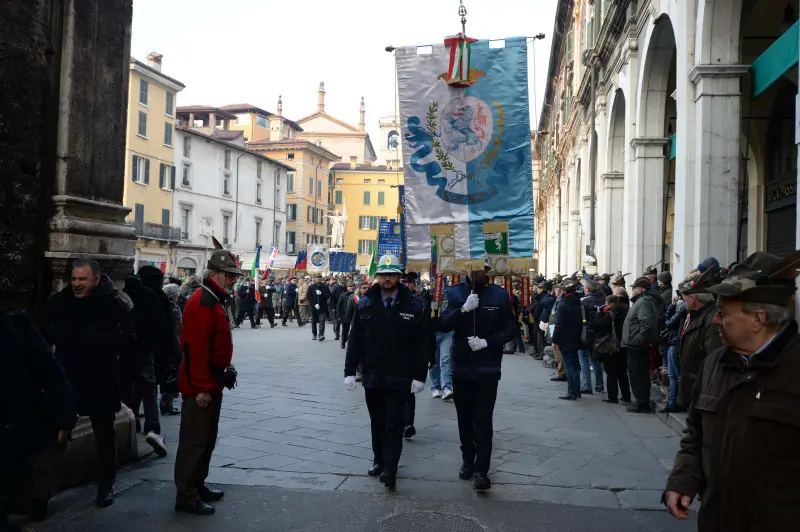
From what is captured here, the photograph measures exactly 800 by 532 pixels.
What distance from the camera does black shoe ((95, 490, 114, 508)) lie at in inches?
194

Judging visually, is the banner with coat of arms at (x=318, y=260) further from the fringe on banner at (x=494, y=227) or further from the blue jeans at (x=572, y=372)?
the fringe on banner at (x=494, y=227)

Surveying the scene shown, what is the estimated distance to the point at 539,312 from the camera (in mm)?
15258

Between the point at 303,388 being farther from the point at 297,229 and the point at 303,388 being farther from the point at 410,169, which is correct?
the point at 297,229

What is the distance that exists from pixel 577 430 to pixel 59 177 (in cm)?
571

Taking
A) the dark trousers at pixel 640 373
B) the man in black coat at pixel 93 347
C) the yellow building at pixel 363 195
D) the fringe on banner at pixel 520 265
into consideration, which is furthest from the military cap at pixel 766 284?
the yellow building at pixel 363 195

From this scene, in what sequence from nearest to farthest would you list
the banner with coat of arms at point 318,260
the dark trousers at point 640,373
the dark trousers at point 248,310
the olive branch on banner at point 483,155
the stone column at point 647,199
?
1. the olive branch on banner at point 483,155
2. the dark trousers at point 640,373
3. the stone column at point 647,199
4. the dark trousers at point 248,310
5. the banner with coat of arms at point 318,260

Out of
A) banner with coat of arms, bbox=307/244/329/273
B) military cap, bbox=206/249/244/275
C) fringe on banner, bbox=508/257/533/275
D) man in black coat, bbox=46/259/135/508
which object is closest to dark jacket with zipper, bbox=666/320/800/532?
military cap, bbox=206/249/244/275

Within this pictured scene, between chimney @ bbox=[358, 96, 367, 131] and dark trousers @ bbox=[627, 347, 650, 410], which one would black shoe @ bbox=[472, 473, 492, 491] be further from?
chimney @ bbox=[358, 96, 367, 131]

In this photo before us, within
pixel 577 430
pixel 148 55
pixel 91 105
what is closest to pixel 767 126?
pixel 577 430

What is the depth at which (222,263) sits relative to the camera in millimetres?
5098

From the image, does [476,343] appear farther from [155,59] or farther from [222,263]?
[155,59]

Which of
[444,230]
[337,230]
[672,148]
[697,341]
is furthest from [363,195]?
[697,341]

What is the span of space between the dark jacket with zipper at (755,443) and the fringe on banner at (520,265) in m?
4.16

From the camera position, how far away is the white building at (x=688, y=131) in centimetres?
1023
